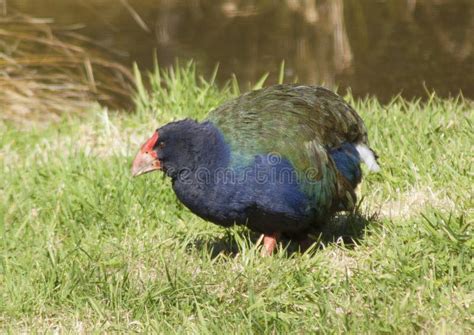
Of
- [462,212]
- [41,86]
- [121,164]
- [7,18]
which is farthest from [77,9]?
[462,212]

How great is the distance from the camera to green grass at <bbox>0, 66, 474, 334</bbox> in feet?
10.8

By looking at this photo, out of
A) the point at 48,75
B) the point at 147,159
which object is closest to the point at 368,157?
the point at 147,159

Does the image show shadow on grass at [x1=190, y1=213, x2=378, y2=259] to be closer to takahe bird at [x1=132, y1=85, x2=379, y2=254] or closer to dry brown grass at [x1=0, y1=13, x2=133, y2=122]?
takahe bird at [x1=132, y1=85, x2=379, y2=254]

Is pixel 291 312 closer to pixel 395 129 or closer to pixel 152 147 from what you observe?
pixel 152 147

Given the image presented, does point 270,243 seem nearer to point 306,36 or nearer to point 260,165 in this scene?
point 260,165

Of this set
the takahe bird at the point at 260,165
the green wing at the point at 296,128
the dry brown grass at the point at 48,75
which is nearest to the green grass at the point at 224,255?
the takahe bird at the point at 260,165

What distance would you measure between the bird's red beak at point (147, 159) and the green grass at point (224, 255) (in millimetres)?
365

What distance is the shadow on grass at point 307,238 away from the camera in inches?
154

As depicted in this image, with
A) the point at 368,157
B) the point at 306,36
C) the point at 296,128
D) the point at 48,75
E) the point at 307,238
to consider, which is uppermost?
the point at 296,128

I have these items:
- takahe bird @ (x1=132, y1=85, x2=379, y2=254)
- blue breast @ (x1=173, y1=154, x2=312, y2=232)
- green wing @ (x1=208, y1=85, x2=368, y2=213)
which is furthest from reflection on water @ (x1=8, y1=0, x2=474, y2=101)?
blue breast @ (x1=173, y1=154, x2=312, y2=232)

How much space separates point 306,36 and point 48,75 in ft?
7.39

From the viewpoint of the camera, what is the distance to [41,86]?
6.31 metres

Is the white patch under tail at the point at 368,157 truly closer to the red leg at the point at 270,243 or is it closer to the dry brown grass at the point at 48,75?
the red leg at the point at 270,243

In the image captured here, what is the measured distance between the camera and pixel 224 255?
387cm
